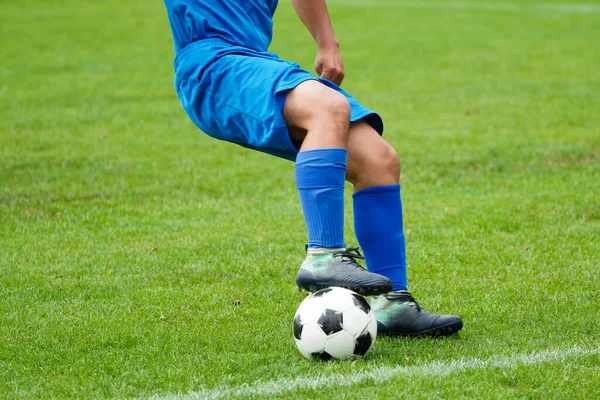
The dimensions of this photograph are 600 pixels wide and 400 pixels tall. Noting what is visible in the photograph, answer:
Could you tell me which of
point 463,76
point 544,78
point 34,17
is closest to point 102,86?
point 463,76

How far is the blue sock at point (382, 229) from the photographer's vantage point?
3.98m

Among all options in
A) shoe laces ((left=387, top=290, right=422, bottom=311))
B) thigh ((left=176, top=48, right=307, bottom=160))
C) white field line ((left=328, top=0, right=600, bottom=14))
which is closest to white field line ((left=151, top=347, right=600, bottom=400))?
shoe laces ((left=387, top=290, right=422, bottom=311))

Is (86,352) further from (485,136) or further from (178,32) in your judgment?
(485,136)

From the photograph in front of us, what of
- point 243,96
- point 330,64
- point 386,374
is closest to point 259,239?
point 330,64

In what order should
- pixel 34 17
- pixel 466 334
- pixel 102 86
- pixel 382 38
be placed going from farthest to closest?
pixel 34 17
pixel 382 38
pixel 102 86
pixel 466 334

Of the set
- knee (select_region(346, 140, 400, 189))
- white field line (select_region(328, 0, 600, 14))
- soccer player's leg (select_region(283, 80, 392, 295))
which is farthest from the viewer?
white field line (select_region(328, 0, 600, 14))

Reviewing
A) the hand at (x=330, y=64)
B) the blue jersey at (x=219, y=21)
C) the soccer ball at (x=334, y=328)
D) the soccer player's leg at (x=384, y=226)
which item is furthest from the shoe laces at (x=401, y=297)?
the blue jersey at (x=219, y=21)

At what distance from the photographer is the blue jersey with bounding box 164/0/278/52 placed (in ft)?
13.1

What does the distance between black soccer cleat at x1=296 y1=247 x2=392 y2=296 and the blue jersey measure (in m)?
1.07

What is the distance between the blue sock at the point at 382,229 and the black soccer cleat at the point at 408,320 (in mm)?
88

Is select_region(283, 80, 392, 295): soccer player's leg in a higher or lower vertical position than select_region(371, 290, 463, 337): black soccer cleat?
higher

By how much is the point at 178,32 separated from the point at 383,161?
1.11 m

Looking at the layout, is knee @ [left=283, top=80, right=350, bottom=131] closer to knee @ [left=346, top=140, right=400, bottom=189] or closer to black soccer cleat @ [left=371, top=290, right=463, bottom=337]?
knee @ [left=346, top=140, right=400, bottom=189]

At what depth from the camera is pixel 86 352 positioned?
3.88 metres
